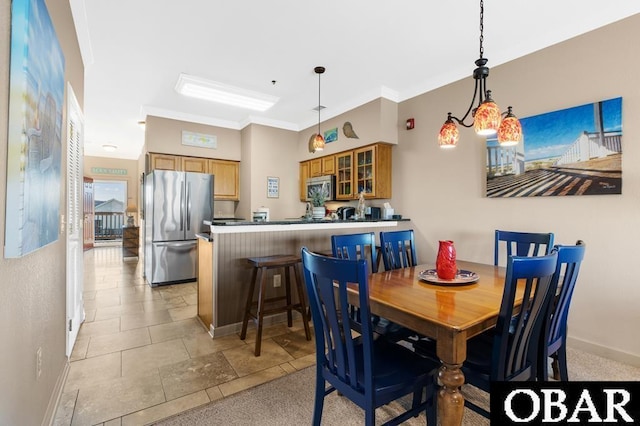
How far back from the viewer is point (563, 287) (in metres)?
1.65

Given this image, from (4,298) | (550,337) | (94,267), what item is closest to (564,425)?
(550,337)

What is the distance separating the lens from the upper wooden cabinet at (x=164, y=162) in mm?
5098

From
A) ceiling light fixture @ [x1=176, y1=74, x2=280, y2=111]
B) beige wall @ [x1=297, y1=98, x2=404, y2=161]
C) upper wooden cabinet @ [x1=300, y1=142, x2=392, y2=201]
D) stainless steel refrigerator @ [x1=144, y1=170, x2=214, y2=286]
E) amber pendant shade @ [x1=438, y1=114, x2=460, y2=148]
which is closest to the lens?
amber pendant shade @ [x1=438, y1=114, x2=460, y2=148]

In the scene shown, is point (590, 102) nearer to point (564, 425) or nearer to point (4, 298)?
point (564, 425)

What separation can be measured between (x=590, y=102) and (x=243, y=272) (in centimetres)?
340

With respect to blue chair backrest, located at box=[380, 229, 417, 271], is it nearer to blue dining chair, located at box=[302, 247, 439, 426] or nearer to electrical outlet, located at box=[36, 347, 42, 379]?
blue dining chair, located at box=[302, 247, 439, 426]

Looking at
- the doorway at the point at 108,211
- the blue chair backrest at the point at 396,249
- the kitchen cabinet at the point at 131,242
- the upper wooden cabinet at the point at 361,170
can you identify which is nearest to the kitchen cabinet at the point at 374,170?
the upper wooden cabinet at the point at 361,170

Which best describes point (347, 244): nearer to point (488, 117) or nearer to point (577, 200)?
point (488, 117)

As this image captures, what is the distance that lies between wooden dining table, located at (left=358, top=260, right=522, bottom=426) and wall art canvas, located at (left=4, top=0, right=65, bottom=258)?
4.90 ft

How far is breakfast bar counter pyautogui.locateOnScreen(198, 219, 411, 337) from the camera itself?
2.92 meters

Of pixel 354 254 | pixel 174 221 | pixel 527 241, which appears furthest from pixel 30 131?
pixel 174 221

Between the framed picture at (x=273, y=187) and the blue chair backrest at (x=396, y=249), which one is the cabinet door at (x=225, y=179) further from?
the blue chair backrest at (x=396, y=249)

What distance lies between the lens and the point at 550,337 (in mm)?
1724

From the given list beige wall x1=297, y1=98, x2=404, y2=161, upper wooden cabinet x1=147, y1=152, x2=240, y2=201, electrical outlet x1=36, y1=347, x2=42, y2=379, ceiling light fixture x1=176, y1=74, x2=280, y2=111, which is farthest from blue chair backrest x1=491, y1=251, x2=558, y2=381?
upper wooden cabinet x1=147, y1=152, x2=240, y2=201
